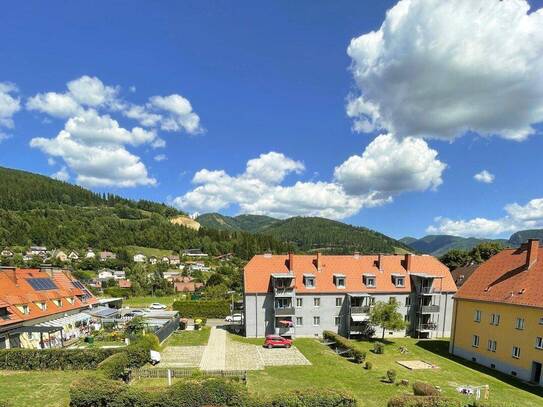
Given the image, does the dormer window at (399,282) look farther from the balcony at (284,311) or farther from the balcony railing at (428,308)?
the balcony at (284,311)

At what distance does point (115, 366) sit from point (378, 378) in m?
22.5

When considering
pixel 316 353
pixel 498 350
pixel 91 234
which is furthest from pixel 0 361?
pixel 91 234

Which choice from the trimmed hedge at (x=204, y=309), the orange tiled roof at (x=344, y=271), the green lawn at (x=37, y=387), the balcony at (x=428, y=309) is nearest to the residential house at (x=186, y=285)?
the trimmed hedge at (x=204, y=309)

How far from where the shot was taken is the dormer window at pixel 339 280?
149 ft

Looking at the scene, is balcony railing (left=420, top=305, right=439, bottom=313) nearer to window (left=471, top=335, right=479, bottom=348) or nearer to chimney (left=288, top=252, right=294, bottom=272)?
window (left=471, top=335, right=479, bottom=348)

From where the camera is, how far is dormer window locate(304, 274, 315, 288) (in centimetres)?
4478

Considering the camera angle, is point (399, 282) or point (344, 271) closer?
point (399, 282)

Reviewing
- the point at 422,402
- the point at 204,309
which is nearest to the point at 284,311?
the point at 204,309

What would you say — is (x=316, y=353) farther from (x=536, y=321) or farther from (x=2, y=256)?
(x=2, y=256)

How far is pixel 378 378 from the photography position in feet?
94.2

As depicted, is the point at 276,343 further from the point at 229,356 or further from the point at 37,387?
the point at 37,387

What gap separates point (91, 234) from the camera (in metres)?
183

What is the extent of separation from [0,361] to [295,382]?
2646cm

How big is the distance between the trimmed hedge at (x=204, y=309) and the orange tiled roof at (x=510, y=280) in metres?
38.7
